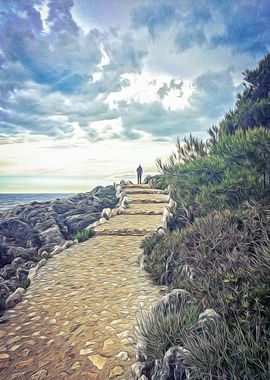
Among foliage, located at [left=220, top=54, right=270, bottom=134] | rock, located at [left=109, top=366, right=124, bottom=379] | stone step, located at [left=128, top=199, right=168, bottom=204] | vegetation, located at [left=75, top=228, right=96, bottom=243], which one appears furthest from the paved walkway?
foliage, located at [left=220, top=54, right=270, bottom=134]

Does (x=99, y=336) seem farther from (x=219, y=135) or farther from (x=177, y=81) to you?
(x=219, y=135)

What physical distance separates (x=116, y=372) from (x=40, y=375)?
71cm

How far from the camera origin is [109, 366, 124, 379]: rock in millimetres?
2710

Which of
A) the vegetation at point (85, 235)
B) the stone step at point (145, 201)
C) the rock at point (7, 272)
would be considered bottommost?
the rock at point (7, 272)

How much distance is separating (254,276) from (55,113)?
5897 millimetres

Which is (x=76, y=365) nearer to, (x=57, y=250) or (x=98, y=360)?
(x=98, y=360)

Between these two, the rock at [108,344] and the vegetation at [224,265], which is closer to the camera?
the vegetation at [224,265]

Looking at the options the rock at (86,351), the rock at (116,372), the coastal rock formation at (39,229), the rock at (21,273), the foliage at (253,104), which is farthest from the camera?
the foliage at (253,104)

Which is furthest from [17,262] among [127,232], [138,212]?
[138,212]

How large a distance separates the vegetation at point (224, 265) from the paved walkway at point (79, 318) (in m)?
0.39

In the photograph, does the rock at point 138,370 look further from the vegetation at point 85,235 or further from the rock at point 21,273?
the vegetation at point 85,235

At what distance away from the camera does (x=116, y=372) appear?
2.75m

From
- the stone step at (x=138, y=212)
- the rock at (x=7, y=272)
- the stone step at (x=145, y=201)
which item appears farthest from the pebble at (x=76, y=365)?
the stone step at (x=145, y=201)

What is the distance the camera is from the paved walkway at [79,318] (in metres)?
2.91
